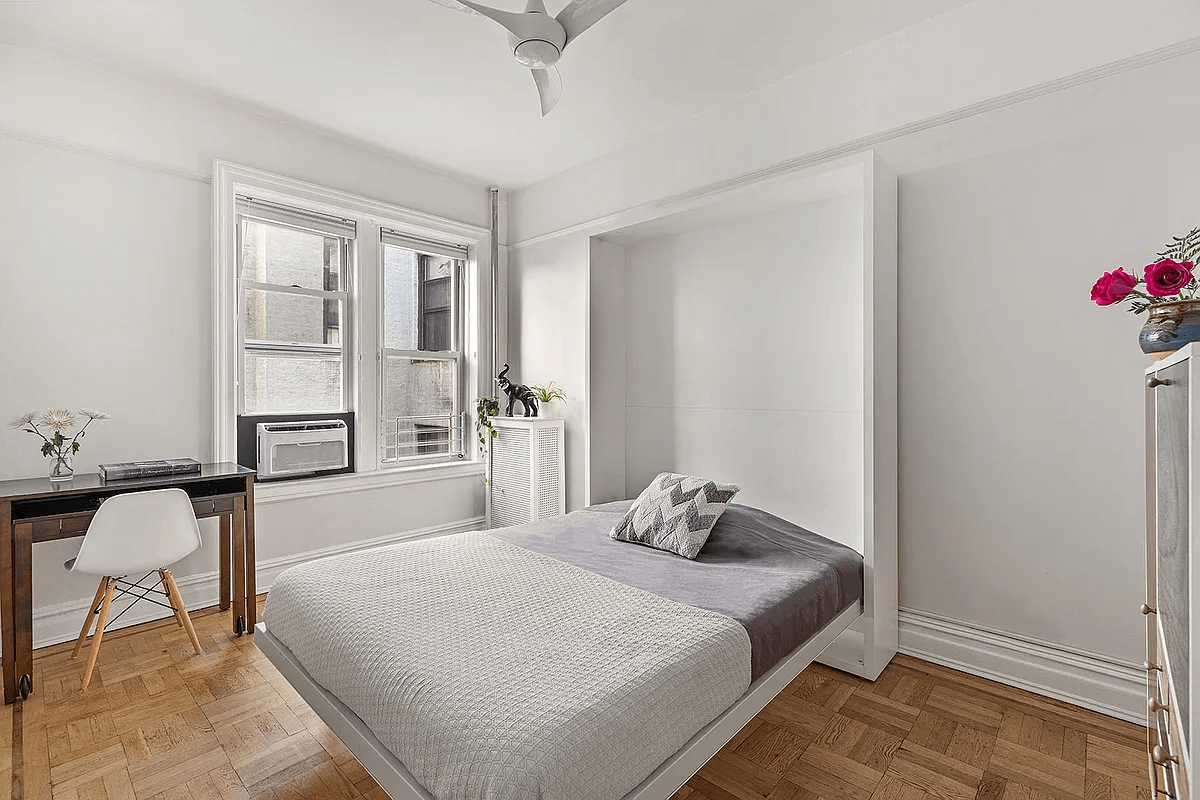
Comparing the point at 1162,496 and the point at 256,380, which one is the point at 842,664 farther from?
the point at 256,380

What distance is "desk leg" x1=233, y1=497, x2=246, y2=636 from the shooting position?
2855mm

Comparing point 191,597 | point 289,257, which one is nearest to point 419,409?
point 289,257

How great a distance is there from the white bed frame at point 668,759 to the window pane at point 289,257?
2.24 meters

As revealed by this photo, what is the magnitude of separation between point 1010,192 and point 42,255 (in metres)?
4.26

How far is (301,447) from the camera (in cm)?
360

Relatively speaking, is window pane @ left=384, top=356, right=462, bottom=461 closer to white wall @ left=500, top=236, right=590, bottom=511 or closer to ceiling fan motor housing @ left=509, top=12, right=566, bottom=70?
white wall @ left=500, top=236, right=590, bottom=511

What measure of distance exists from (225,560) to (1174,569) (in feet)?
12.2

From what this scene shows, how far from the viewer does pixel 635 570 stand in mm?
2309

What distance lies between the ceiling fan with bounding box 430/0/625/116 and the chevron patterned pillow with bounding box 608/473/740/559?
1858mm

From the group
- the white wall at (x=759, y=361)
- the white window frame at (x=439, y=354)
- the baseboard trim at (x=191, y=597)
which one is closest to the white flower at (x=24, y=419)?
the baseboard trim at (x=191, y=597)

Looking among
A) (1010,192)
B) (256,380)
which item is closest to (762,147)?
(1010,192)

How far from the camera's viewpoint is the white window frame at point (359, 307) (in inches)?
127

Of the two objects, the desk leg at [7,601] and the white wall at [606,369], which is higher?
the white wall at [606,369]

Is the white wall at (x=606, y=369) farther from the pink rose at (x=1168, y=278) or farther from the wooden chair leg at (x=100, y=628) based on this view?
the pink rose at (x=1168, y=278)
